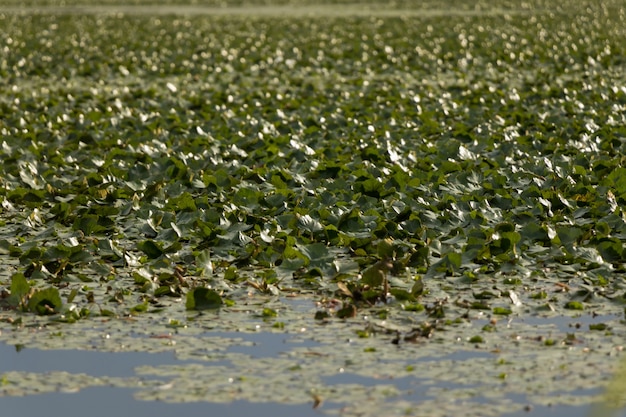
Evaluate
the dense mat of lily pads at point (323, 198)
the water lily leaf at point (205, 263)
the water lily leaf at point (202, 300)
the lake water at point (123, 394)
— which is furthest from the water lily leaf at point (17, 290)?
the water lily leaf at point (205, 263)

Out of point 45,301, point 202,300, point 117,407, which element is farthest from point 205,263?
point 117,407

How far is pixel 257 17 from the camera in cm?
2973

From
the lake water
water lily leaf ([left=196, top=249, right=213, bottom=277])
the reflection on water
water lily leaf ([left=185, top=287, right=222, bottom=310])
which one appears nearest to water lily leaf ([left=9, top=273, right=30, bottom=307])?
the lake water

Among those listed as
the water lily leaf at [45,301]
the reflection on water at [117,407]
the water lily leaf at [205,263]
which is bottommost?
the reflection on water at [117,407]

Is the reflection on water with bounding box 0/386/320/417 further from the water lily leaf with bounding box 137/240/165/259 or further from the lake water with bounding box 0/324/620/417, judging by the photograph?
the water lily leaf with bounding box 137/240/165/259

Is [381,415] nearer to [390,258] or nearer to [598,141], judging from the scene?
[390,258]

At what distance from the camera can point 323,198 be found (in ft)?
28.2

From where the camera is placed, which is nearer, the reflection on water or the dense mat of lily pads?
the reflection on water

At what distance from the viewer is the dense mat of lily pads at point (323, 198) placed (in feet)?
20.8

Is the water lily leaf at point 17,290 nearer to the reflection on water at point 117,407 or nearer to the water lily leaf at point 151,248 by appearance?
the water lily leaf at point 151,248

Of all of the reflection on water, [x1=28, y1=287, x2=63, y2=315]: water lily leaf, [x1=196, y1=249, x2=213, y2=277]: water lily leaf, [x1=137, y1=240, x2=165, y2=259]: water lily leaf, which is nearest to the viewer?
the reflection on water

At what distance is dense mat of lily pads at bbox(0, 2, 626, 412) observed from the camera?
6.34m

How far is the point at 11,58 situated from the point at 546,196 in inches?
508

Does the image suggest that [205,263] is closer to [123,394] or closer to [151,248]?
[151,248]
